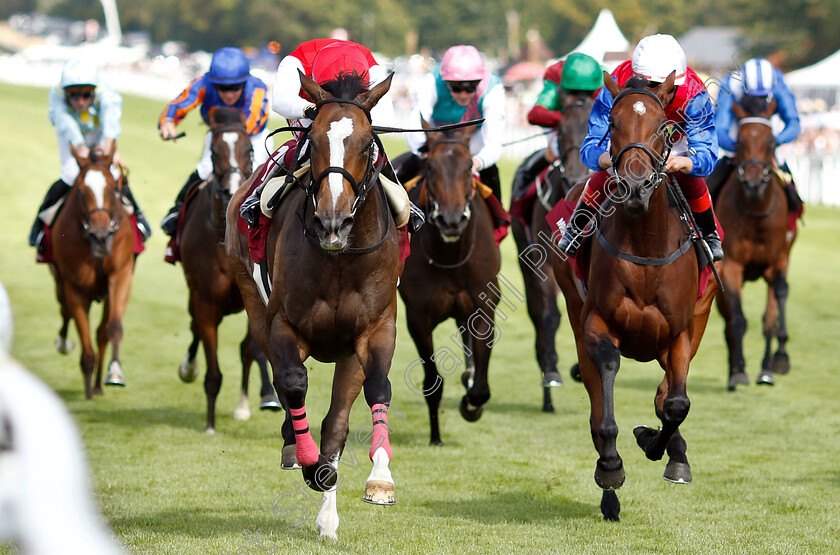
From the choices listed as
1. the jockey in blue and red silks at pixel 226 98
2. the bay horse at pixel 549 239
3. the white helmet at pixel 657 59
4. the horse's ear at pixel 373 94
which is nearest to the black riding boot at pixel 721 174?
the bay horse at pixel 549 239

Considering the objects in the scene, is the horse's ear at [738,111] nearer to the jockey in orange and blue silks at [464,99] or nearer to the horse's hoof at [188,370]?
the jockey in orange and blue silks at [464,99]

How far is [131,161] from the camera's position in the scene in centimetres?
2750

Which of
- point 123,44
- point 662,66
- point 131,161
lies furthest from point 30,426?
point 123,44

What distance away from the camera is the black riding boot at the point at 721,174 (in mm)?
10820

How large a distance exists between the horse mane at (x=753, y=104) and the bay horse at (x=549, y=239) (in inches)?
77.5

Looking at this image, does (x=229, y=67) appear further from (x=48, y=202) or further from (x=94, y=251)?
(x=48, y=202)

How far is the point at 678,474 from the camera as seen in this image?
575 cm

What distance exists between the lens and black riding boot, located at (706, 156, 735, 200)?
10.8m

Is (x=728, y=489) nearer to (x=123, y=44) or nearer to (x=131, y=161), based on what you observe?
(x=131, y=161)

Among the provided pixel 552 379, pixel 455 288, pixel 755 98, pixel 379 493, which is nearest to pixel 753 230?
pixel 755 98

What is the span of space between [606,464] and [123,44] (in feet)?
277

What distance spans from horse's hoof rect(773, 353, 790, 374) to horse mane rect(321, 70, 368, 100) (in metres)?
7.03

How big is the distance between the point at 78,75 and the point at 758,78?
19.9 feet

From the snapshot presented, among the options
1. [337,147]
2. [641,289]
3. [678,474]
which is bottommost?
[678,474]
